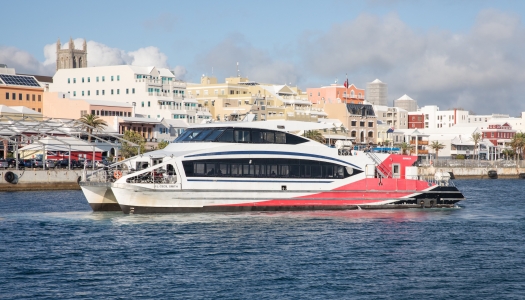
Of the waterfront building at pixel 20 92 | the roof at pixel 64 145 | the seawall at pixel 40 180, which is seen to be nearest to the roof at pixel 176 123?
the roof at pixel 64 145

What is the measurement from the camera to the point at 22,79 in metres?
103

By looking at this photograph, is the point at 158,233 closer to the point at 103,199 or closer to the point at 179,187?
the point at 179,187

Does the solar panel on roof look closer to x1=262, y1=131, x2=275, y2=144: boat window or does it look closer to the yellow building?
the yellow building

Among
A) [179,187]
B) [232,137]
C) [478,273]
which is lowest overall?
[478,273]

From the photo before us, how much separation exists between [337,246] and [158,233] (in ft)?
26.3

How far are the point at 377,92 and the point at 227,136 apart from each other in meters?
151

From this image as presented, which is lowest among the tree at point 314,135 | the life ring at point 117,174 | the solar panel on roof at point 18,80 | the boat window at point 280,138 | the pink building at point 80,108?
the life ring at point 117,174

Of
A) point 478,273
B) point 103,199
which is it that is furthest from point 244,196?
point 478,273

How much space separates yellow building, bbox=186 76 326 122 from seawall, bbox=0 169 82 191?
44.2 meters

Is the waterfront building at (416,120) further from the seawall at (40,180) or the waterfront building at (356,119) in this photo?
the seawall at (40,180)

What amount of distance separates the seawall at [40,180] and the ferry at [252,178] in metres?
23.4

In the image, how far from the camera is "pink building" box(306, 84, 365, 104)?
443 feet

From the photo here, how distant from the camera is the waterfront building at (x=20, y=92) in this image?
98.9m

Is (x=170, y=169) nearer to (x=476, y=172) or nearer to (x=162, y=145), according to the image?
(x=162, y=145)
